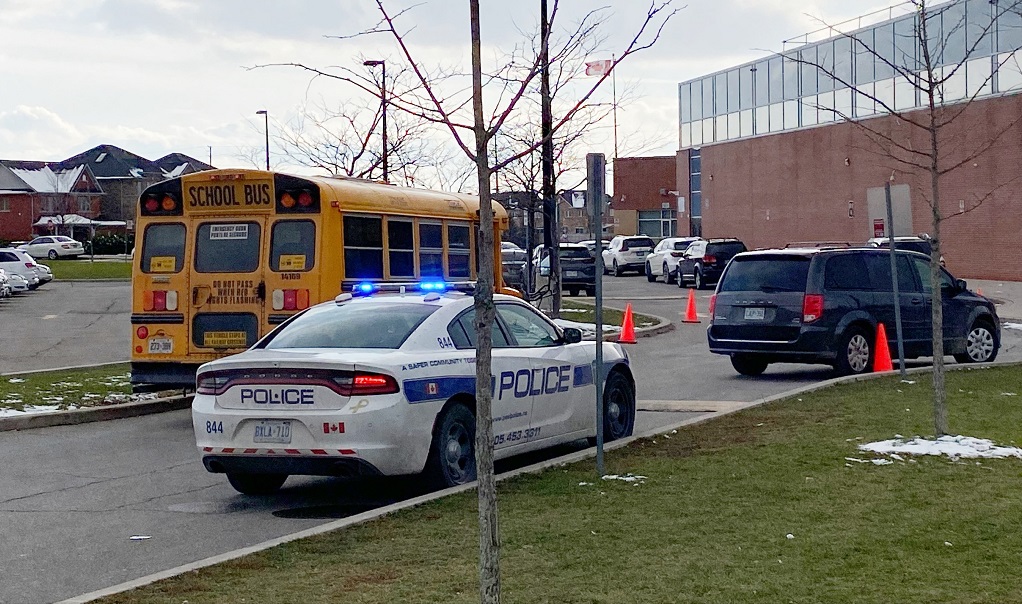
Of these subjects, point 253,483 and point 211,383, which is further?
point 253,483

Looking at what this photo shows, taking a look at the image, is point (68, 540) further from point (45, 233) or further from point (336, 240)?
point (45, 233)

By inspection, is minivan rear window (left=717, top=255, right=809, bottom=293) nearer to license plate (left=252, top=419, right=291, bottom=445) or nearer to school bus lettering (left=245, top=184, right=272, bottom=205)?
school bus lettering (left=245, top=184, right=272, bottom=205)

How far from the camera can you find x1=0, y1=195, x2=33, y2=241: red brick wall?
10950 cm

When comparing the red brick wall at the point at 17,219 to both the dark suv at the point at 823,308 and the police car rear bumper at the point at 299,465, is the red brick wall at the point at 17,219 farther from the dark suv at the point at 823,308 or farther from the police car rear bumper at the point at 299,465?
the police car rear bumper at the point at 299,465

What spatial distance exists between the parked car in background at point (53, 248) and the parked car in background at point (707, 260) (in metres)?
47.8

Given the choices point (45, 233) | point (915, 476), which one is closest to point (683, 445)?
point (915, 476)

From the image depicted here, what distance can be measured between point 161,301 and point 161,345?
506mm

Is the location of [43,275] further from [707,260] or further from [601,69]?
[601,69]

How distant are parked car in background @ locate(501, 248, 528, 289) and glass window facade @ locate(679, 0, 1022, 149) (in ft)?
33.1

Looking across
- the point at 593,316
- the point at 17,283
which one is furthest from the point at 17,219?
the point at 593,316

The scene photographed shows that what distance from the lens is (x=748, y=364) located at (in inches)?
722

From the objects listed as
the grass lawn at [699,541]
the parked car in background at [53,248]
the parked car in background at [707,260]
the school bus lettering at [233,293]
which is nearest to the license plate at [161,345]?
the school bus lettering at [233,293]

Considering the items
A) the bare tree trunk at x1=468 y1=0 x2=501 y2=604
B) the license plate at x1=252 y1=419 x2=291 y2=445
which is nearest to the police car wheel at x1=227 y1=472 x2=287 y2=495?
the license plate at x1=252 y1=419 x2=291 y2=445

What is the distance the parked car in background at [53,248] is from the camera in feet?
266
